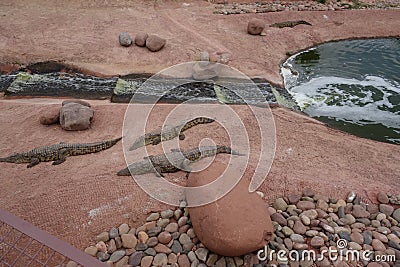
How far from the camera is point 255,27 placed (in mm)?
11844

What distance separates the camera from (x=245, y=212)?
13.3ft

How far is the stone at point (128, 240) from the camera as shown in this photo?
4.40 m

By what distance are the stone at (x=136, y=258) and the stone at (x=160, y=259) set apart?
0.63 ft

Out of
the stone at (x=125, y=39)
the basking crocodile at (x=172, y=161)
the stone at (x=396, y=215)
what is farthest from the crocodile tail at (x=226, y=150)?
Result: the stone at (x=125, y=39)

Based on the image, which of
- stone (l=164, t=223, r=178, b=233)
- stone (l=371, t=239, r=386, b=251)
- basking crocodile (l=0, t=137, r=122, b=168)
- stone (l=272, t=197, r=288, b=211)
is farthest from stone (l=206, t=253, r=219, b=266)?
basking crocodile (l=0, t=137, r=122, b=168)

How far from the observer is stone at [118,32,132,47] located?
10922mm

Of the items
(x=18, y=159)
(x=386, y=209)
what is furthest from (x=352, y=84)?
(x=18, y=159)

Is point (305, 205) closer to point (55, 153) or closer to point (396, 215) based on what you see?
point (396, 215)

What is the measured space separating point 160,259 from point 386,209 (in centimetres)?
347

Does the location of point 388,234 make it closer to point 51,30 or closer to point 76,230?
point 76,230

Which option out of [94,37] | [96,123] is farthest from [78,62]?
[96,123]

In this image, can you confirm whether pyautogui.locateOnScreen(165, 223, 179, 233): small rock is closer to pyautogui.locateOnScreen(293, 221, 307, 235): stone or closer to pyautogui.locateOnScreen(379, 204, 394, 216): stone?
pyautogui.locateOnScreen(293, 221, 307, 235): stone

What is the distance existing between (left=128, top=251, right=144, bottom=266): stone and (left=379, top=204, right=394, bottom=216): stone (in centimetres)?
363

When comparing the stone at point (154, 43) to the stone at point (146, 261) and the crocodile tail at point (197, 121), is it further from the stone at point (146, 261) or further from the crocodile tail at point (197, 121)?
the stone at point (146, 261)
